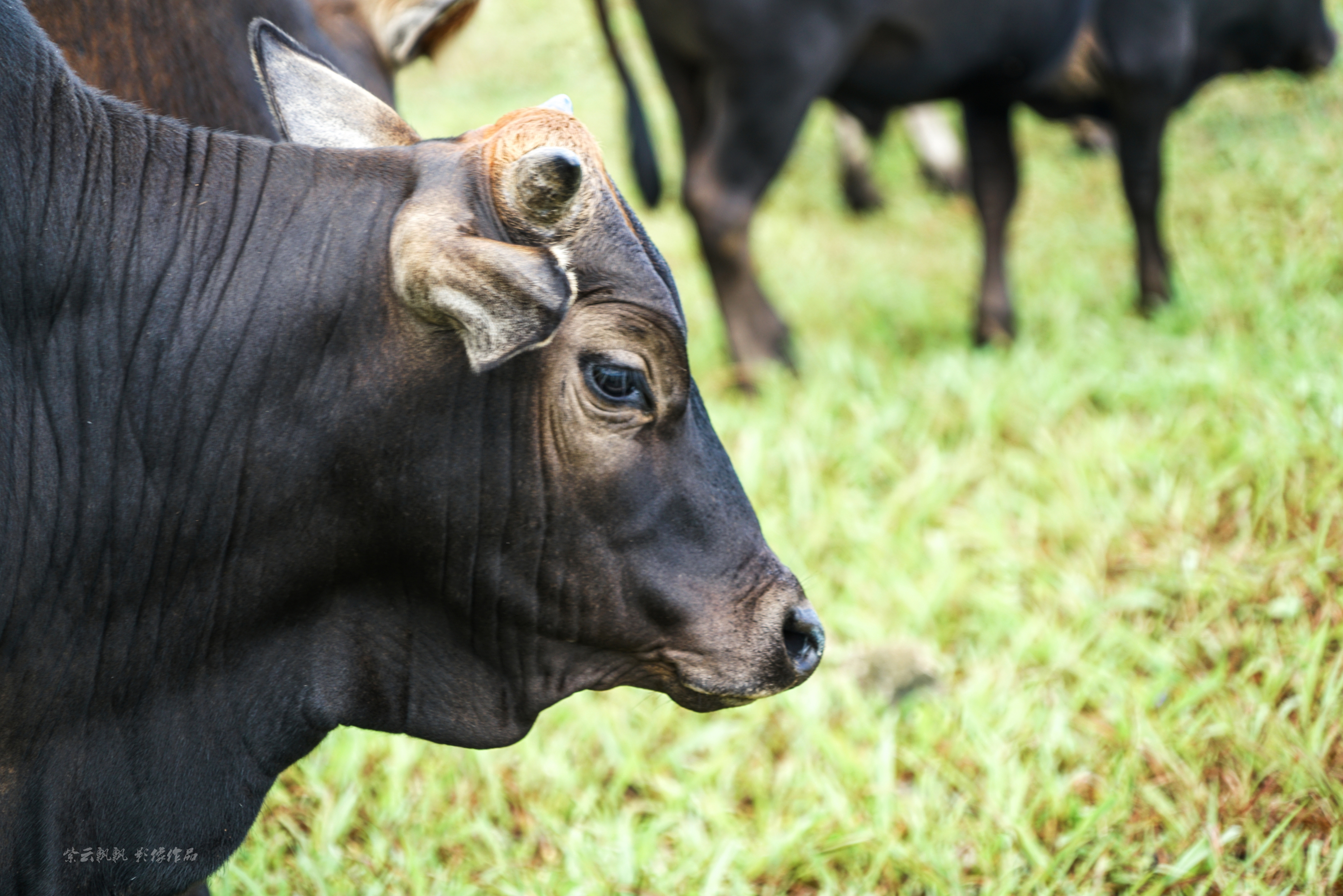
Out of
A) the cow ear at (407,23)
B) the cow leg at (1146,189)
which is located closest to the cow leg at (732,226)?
the cow leg at (1146,189)

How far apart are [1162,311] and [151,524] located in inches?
200

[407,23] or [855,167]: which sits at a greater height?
[407,23]

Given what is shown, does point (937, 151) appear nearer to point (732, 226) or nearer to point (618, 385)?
point (732, 226)

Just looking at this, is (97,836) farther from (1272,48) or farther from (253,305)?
(1272,48)

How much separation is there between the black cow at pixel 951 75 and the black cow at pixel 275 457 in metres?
3.54

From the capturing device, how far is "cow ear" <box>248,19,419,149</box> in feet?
6.66

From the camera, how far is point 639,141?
20.8ft

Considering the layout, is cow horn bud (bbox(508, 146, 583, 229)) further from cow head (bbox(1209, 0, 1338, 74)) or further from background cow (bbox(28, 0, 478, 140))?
cow head (bbox(1209, 0, 1338, 74))

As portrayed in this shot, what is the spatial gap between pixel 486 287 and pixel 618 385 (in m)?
0.30

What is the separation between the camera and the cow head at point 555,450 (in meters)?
1.69

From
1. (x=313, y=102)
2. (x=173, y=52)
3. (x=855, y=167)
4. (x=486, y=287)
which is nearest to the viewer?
(x=486, y=287)

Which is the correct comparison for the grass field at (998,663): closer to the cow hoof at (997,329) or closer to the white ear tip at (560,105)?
the cow hoof at (997,329)

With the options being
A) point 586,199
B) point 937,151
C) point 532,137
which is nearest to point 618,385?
point 586,199

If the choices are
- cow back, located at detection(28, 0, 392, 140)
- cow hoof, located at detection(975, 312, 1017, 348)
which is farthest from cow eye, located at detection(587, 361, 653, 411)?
cow hoof, located at detection(975, 312, 1017, 348)
